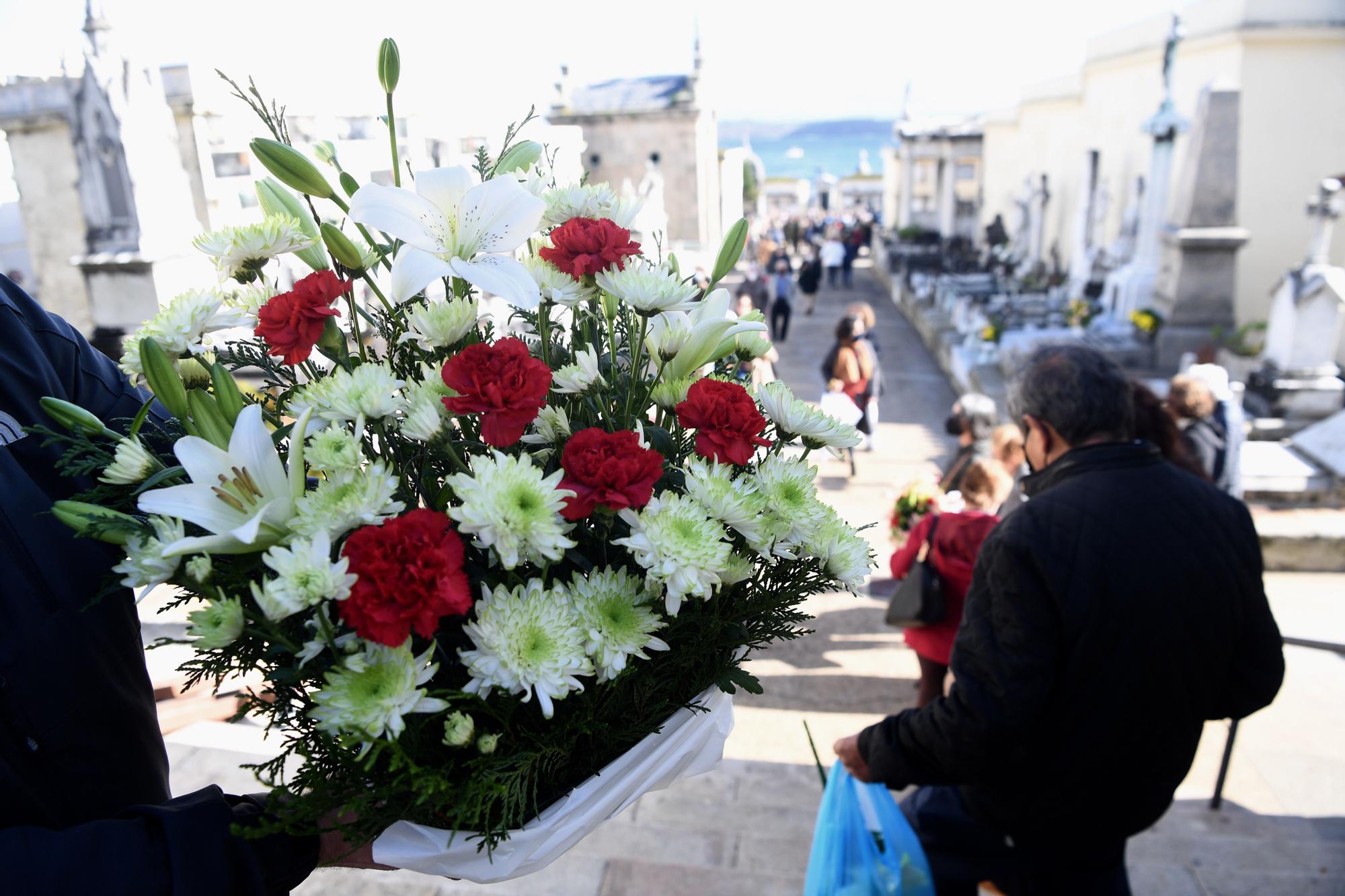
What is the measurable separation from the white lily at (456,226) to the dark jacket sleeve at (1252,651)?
180 cm

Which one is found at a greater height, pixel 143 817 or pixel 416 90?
pixel 416 90

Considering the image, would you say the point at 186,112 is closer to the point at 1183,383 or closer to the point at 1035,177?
the point at 1183,383

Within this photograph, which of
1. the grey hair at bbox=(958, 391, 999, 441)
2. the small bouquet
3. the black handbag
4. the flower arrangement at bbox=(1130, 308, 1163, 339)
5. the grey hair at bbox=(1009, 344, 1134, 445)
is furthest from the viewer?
the flower arrangement at bbox=(1130, 308, 1163, 339)

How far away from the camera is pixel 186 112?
6172 mm

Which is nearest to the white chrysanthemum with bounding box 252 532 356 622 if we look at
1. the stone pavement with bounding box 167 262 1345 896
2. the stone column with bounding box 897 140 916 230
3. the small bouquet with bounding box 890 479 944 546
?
the stone pavement with bounding box 167 262 1345 896

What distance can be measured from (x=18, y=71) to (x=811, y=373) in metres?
9.32

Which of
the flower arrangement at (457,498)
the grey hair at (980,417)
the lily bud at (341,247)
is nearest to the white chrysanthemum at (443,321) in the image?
the flower arrangement at (457,498)

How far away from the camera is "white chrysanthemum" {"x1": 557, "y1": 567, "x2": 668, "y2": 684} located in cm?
93

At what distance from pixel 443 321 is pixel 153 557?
1.24ft

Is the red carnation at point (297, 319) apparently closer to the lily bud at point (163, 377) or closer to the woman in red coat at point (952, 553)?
the lily bud at point (163, 377)

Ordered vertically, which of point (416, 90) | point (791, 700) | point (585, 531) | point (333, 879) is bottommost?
point (791, 700)

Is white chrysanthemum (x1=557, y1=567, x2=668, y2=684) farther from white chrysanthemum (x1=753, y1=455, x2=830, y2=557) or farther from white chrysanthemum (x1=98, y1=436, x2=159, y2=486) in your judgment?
white chrysanthemum (x1=98, y1=436, x2=159, y2=486)

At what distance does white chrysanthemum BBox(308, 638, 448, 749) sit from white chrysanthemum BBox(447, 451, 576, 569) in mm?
137

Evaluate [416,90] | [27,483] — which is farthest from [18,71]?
[27,483]
